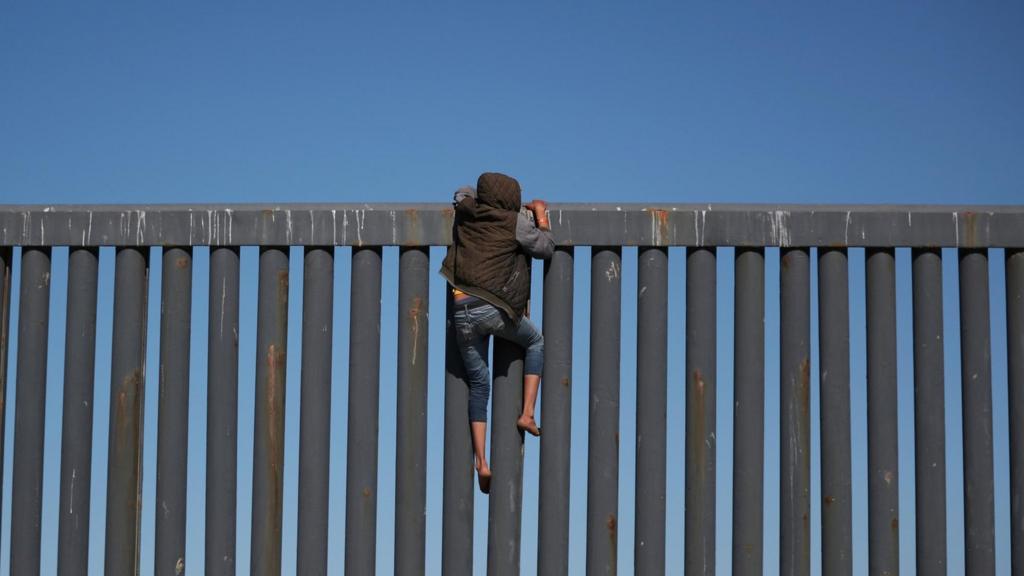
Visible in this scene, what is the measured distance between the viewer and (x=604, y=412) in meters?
10.5

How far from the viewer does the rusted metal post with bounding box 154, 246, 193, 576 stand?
10.7m

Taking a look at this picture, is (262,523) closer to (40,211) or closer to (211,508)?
(211,508)

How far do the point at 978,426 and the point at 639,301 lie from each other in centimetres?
275

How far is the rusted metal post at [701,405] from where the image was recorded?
10.6 meters

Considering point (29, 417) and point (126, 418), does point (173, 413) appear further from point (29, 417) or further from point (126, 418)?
point (29, 417)

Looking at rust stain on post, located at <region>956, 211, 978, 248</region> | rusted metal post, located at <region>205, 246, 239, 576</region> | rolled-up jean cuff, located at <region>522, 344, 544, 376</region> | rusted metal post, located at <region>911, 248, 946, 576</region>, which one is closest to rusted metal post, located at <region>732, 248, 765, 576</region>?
rusted metal post, located at <region>911, 248, 946, 576</region>

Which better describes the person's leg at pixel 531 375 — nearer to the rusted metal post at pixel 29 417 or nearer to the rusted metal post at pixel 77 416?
the rusted metal post at pixel 77 416

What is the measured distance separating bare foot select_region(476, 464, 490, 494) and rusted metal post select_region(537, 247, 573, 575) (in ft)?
1.31

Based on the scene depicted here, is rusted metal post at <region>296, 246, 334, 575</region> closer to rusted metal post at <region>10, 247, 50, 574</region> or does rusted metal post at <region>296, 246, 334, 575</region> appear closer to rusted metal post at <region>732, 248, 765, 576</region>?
rusted metal post at <region>10, 247, 50, 574</region>

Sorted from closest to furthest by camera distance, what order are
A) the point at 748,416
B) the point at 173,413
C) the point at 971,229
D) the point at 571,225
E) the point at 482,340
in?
the point at 482,340 < the point at 571,225 < the point at 748,416 < the point at 173,413 < the point at 971,229

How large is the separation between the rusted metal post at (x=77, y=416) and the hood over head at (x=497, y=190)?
306 centimetres

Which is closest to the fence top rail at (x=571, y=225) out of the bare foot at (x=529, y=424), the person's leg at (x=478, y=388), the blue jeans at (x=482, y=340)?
the blue jeans at (x=482, y=340)

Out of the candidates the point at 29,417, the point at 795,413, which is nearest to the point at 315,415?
the point at 29,417

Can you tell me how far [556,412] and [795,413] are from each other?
1772 millimetres
